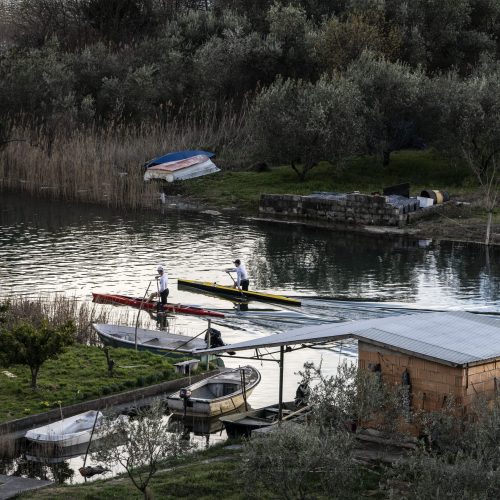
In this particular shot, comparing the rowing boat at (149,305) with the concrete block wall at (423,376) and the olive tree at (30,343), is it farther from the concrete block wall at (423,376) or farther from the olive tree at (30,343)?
the concrete block wall at (423,376)

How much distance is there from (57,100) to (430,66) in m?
31.9

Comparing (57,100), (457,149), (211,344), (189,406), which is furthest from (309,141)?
(189,406)

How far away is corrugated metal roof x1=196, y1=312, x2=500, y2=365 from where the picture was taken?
95.9ft

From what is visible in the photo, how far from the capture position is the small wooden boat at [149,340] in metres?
42.9

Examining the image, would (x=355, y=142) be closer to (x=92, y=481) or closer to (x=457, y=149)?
(x=457, y=149)

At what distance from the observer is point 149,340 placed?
44.3m

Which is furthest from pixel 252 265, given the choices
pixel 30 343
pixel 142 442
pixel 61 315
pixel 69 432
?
pixel 142 442

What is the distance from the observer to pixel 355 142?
82500 millimetres

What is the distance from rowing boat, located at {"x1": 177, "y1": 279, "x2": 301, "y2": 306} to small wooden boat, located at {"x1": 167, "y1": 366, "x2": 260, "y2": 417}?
14009 millimetres

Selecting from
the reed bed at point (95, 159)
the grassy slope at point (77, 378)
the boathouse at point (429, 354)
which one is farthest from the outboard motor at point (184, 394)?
the reed bed at point (95, 159)

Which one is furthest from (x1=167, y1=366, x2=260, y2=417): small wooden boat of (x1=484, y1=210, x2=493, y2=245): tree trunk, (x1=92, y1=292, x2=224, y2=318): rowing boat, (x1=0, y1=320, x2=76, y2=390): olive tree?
(x1=484, y1=210, x2=493, y2=245): tree trunk

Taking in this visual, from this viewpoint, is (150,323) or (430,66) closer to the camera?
(150,323)

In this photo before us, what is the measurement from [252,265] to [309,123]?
69.1 ft

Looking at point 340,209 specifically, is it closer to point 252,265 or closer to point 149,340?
point 252,265
